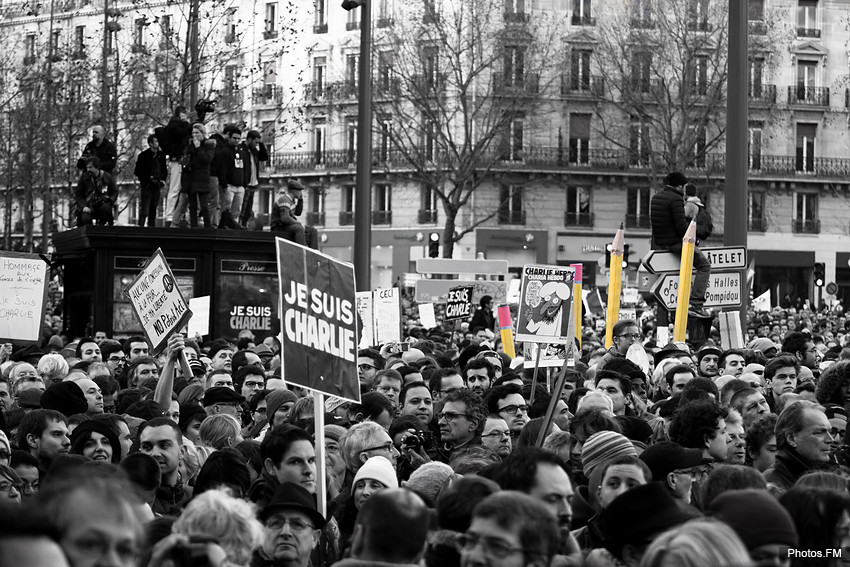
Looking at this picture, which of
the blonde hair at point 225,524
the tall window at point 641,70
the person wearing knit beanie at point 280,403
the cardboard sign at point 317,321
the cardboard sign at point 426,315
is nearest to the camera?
the blonde hair at point 225,524

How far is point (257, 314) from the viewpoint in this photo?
77.2 ft

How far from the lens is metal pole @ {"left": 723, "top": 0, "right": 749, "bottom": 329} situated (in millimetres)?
15602

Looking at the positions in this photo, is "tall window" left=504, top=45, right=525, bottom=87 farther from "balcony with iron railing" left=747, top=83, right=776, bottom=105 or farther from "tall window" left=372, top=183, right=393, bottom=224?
"balcony with iron railing" left=747, top=83, right=776, bottom=105

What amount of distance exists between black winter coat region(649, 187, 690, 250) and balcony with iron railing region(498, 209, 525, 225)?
47.2 metres

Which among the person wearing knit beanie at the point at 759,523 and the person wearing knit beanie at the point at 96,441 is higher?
the person wearing knit beanie at the point at 759,523

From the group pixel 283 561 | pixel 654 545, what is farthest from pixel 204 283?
pixel 654 545

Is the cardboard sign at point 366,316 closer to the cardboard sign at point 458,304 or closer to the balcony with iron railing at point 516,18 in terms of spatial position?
the cardboard sign at point 458,304

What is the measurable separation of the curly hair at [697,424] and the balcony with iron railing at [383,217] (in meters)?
57.1

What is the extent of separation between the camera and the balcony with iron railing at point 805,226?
216ft

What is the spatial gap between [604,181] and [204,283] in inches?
1692

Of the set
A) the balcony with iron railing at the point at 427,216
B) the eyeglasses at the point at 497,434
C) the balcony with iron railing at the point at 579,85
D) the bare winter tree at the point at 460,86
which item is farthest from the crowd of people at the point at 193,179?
the balcony with iron railing at the point at 427,216

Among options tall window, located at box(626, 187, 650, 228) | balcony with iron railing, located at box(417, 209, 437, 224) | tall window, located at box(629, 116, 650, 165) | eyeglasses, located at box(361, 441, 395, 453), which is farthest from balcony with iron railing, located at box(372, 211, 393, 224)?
eyeglasses, located at box(361, 441, 395, 453)

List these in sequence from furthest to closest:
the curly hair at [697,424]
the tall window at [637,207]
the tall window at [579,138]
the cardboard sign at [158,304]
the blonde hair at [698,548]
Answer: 1. the tall window at [637,207]
2. the tall window at [579,138]
3. the cardboard sign at [158,304]
4. the curly hair at [697,424]
5. the blonde hair at [698,548]

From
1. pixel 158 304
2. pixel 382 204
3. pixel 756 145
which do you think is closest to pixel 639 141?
pixel 756 145
